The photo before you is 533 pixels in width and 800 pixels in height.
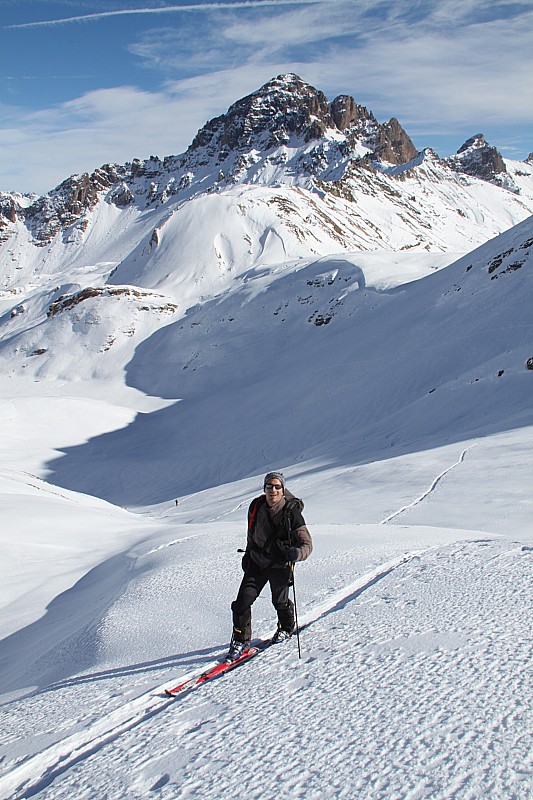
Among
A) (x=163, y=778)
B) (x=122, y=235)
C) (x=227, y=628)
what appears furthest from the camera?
(x=122, y=235)

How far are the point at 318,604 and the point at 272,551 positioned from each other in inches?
35.2

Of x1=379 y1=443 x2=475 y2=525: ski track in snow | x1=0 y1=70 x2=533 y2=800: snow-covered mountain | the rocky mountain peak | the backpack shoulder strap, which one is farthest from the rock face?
the backpack shoulder strap

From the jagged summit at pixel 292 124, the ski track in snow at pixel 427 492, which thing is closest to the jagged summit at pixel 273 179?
the jagged summit at pixel 292 124

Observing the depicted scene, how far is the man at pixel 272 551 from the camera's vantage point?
4395 millimetres

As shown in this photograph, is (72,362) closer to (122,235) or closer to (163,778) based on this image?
(163,778)

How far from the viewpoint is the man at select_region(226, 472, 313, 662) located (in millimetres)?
4395

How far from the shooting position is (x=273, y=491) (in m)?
4.39

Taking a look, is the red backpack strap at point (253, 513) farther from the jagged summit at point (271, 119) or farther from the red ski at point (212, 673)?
the jagged summit at point (271, 119)

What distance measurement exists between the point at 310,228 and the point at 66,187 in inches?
4508

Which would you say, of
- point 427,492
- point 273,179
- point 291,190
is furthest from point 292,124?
point 427,492

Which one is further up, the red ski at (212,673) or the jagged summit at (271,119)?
the jagged summit at (271,119)

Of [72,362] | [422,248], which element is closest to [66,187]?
[422,248]

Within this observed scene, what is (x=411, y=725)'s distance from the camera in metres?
3.02

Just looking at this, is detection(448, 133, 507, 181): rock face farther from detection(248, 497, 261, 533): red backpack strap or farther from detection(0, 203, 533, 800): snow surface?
detection(248, 497, 261, 533): red backpack strap
